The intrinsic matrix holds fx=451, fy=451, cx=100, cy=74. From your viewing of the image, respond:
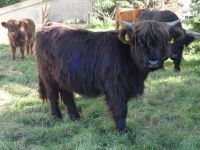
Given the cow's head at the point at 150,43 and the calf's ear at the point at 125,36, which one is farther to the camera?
the calf's ear at the point at 125,36

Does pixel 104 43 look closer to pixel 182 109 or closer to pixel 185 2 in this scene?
pixel 182 109

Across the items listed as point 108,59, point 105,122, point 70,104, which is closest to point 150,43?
point 108,59

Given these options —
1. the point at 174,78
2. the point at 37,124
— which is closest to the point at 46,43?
Answer: the point at 37,124

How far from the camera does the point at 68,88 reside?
6.33 m

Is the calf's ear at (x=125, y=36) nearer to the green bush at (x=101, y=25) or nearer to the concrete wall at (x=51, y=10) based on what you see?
the green bush at (x=101, y=25)

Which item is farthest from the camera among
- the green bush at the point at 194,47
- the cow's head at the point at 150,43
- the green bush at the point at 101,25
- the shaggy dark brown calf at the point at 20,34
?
the green bush at the point at 101,25

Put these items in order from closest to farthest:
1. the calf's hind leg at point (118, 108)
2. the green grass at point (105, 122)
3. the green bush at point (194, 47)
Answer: the green grass at point (105, 122)
the calf's hind leg at point (118, 108)
the green bush at point (194, 47)

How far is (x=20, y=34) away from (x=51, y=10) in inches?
398

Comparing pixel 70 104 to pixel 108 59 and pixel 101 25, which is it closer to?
pixel 108 59

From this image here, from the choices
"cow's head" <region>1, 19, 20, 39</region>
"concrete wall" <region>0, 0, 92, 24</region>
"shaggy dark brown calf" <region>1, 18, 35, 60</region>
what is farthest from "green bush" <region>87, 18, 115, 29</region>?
"cow's head" <region>1, 19, 20, 39</region>

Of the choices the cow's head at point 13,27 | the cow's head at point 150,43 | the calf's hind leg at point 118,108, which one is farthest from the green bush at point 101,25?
the cow's head at point 150,43

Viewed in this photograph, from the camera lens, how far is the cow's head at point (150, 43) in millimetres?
5250

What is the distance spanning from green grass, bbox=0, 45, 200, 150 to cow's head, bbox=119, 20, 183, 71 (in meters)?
1.00

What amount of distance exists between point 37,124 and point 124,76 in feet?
5.44
